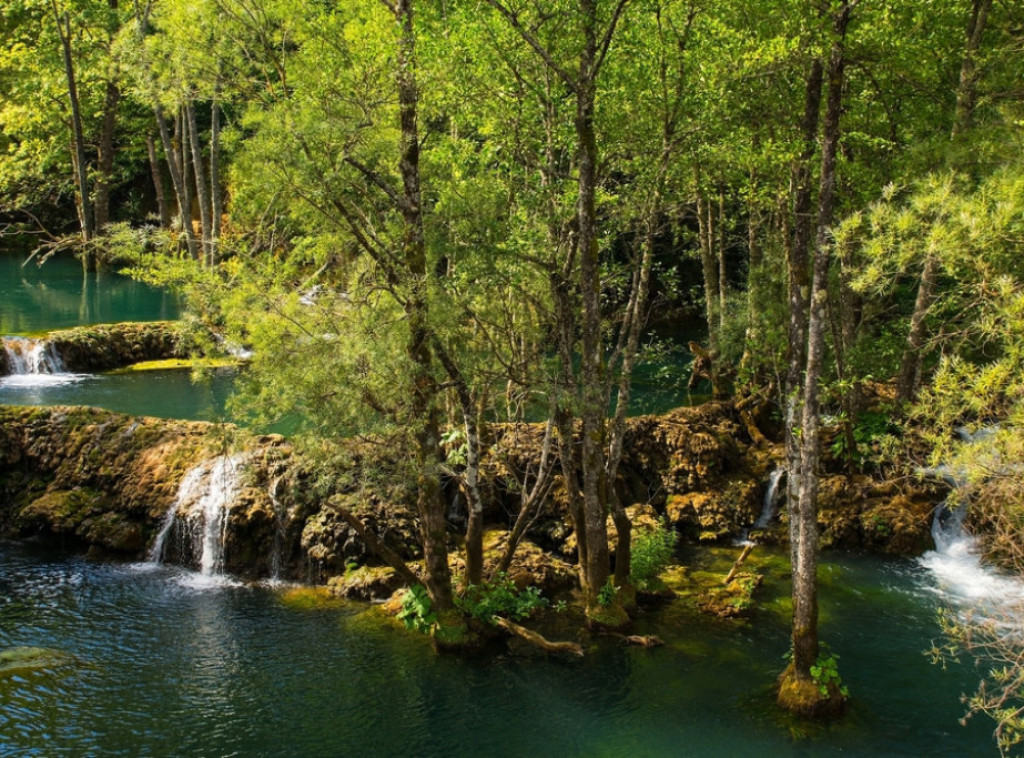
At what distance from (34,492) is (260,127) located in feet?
36.0

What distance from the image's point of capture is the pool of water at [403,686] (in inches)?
460

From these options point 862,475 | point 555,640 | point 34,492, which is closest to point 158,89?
point 34,492

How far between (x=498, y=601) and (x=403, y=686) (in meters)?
2.34

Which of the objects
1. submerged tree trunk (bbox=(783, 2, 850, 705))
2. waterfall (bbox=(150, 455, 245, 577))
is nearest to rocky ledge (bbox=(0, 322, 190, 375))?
waterfall (bbox=(150, 455, 245, 577))

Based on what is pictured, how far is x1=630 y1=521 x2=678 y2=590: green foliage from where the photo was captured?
52.8ft

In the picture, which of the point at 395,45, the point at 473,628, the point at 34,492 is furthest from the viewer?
the point at 34,492

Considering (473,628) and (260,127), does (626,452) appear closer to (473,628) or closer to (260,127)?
(473,628)

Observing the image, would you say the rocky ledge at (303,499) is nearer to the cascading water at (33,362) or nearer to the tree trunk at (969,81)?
the cascading water at (33,362)

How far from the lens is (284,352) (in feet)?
42.3

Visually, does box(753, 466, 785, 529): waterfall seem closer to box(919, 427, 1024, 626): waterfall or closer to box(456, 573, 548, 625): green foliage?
box(919, 427, 1024, 626): waterfall

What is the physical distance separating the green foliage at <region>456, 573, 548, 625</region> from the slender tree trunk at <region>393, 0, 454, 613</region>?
1045mm

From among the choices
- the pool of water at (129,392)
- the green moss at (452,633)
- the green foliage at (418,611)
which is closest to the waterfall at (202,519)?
the pool of water at (129,392)

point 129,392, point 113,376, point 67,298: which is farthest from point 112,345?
point 67,298

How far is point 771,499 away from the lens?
2036 cm
